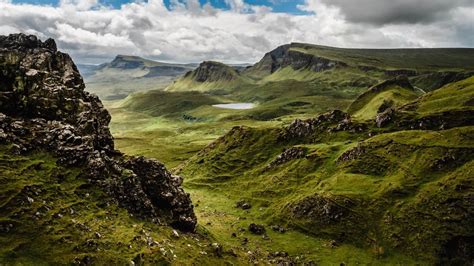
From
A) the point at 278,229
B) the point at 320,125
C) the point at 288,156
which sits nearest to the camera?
the point at 278,229

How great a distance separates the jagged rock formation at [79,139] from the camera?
68562 mm

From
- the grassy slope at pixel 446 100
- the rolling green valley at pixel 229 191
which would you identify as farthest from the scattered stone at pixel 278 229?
the grassy slope at pixel 446 100

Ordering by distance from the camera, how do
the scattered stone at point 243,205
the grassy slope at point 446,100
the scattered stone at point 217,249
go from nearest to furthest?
the scattered stone at point 217,249 → the scattered stone at point 243,205 → the grassy slope at point 446,100

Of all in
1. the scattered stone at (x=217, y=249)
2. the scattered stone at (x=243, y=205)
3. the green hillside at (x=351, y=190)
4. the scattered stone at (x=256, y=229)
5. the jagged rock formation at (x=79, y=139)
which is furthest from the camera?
the scattered stone at (x=243, y=205)

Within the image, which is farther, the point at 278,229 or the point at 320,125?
the point at 320,125

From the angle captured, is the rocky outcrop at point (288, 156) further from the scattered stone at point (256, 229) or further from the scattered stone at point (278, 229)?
the scattered stone at point (256, 229)

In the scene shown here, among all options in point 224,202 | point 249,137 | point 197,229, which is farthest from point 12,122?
point 249,137

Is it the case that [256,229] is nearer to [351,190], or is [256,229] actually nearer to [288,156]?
[351,190]

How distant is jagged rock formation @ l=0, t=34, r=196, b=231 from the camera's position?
225 feet

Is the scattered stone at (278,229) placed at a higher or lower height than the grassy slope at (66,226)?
lower

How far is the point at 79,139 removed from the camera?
7069cm

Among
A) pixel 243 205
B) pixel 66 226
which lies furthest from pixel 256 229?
pixel 66 226

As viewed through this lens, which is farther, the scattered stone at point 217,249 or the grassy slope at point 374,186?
the grassy slope at point 374,186

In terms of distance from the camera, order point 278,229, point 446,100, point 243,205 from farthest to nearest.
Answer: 1. point 446,100
2. point 243,205
3. point 278,229
